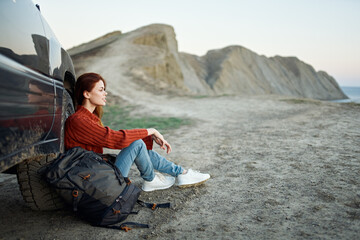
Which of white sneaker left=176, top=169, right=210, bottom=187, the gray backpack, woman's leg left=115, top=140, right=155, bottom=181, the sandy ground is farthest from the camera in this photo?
white sneaker left=176, top=169, right=210, bottom=187

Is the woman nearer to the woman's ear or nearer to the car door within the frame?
the woman's ear

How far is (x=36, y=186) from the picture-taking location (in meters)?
2.13

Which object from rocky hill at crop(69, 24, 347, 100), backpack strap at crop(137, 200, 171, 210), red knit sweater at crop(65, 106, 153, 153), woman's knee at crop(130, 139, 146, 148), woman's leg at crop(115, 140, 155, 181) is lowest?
backpack strap at crop(137, 200, 171, 210)

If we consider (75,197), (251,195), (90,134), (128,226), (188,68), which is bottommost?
(128,226)

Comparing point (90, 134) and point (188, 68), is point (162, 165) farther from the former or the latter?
point (188, 68)

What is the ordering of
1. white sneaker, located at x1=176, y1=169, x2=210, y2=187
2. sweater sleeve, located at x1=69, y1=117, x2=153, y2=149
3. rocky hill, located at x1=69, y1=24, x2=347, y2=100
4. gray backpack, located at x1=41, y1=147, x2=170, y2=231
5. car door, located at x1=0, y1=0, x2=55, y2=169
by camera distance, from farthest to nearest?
rocky hill, located at x1=69, y1=24, x2=347, y2=100
white sneaker, located at x1=176, y1=169, x2=210, y2=187
sweater sleeve, located at x1=69, y1=117, x2=153, y2=149
gray backpack, located at x1=41, y1=147, x2=170, y2=231
car door, located at x1=0, y1=0, x2=55, y2=169

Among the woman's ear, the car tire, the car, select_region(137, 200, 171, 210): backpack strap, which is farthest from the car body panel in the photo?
select_region(137, 200, 171, 210): backpack strap

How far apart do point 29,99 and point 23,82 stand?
0.12 meters

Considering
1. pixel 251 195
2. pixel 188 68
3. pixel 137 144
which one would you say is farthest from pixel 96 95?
pixel 188 68

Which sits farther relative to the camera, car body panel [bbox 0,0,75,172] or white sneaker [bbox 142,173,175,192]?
white sneaker [bbox 142,173,175,192]

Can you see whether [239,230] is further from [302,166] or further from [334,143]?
[334,143]

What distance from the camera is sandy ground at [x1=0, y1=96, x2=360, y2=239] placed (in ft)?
7.16

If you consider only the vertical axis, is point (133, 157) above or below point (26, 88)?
below

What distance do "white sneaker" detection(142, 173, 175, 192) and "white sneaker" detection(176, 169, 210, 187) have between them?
0.10 metres
